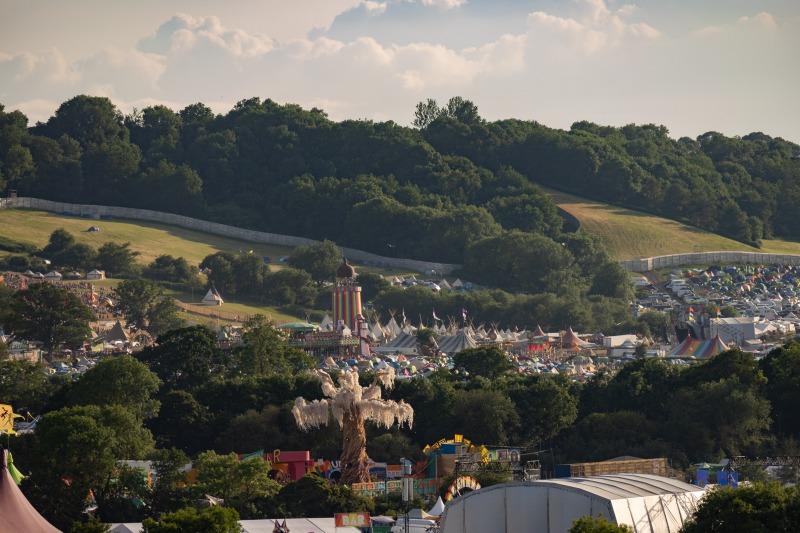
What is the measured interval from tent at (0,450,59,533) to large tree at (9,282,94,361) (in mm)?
64109

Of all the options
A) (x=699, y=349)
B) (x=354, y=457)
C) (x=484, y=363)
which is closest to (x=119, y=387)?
(x=354, y=457)

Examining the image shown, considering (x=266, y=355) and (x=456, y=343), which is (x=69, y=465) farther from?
(x=456, y=343)

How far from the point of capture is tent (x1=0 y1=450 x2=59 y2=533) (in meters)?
42.5

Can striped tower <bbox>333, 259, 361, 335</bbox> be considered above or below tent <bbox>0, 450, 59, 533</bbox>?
below

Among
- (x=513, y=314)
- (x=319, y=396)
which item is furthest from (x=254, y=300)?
(x=319, y=396)

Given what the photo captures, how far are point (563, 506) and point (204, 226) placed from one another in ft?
435

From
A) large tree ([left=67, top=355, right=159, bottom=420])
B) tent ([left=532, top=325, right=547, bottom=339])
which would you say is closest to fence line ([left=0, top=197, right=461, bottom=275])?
tent ([left=532, top=325, right=547, bottom=339])

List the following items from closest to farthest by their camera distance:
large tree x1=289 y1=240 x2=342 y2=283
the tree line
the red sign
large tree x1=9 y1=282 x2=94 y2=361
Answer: the red sign
the tree line
large tree x1=9 y1=282 x2=94 y2=361
large tree x1=289 y1=240 x2=342 y2=283

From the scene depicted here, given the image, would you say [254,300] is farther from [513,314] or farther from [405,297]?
[513,314]

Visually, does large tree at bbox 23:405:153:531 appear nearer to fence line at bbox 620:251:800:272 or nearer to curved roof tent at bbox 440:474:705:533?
curved roof tent at bbox 440:474:705:533

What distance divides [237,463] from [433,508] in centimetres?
697

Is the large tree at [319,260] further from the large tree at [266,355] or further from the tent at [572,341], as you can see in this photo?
the large tree at [266,355]

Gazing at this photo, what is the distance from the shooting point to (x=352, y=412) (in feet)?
186

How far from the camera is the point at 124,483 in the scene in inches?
2106
